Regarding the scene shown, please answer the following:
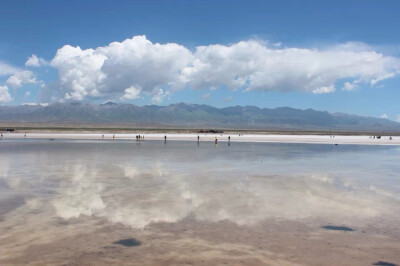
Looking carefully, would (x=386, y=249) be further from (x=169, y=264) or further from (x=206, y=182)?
(x=206, y=182)

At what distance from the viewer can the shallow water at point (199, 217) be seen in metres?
10.8

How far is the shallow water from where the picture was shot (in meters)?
10.8

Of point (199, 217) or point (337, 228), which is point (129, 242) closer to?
point (199, 217)

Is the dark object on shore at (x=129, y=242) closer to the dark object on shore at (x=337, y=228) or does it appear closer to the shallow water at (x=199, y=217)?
the shallow water at (x=199, y=217)

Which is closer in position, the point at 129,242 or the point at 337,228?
the point at 129,242

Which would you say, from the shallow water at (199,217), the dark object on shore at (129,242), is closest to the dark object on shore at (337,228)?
the shallow water at (199,217)

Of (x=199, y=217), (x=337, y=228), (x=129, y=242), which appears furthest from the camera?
(x=199, y=217)

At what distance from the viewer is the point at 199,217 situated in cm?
1479

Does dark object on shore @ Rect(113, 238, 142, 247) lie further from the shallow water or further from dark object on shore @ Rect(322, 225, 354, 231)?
dark object on shore @ Rect(322, 225, 354, 231)

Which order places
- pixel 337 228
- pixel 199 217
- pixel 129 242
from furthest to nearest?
pixel 199 217, pixel 337 228, pixel 129 242

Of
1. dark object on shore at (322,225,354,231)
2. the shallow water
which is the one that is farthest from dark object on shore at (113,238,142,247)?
dark object on shore at (322,225,354,231)

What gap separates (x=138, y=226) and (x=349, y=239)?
23.2 ft

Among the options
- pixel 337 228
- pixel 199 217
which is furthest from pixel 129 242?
pixel 337 228

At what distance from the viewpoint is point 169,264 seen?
996 centimetres
